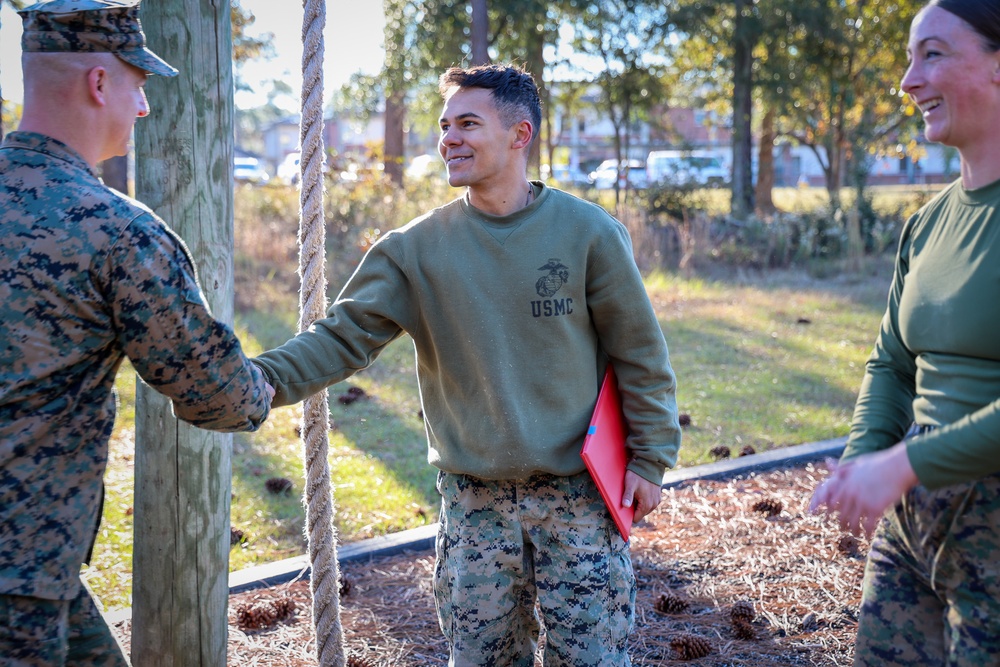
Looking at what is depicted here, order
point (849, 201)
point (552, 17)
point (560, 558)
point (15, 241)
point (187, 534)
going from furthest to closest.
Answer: point (552, 17)
point (849, 201)
point (187, 534)
point (560, 558)
point (15, 241)

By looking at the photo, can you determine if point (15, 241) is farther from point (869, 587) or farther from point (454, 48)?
point (454, 48)

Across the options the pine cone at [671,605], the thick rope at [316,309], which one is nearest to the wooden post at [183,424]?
the thick rope at [316,309]

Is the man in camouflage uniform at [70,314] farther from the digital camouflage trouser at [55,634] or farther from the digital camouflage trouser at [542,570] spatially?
the digital camouflage trouser at [542,570]

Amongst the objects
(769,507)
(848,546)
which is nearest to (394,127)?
(769,507)

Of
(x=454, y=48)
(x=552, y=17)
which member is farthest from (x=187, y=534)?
(x=552, y=17)

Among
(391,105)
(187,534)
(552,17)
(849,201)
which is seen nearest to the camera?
(187,534)

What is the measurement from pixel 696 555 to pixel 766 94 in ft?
54.7

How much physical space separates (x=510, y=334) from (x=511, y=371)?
0.11 metres

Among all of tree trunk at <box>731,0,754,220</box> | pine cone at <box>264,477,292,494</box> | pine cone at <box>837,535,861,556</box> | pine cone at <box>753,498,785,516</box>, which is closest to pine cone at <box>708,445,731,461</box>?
pine cone at <box>753,498,785,516</box>

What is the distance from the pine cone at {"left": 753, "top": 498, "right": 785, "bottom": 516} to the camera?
4.94m

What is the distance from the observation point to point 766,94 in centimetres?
1934

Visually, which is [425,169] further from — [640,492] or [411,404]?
[640,492]

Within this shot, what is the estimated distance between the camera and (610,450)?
2.75m

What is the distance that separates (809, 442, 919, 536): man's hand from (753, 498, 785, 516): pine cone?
290 cm
